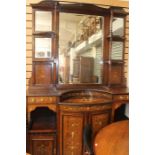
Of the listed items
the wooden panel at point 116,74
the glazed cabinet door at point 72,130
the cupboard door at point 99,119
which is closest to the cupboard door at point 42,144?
the glazed cabinet door at point 72,130

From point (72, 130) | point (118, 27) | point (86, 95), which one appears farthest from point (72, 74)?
point (118, 27)

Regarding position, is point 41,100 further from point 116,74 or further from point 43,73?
point 116,74

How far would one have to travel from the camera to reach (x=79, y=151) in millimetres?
2318

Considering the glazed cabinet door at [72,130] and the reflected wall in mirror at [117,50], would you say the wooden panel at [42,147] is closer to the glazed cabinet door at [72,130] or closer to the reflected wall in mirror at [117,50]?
the glazed cabinet door at [72,130]

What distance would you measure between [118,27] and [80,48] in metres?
0.68

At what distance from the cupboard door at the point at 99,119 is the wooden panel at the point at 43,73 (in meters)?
0.78

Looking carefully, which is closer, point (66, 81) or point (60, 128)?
point (60, 128)

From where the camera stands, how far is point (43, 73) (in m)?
2.61
